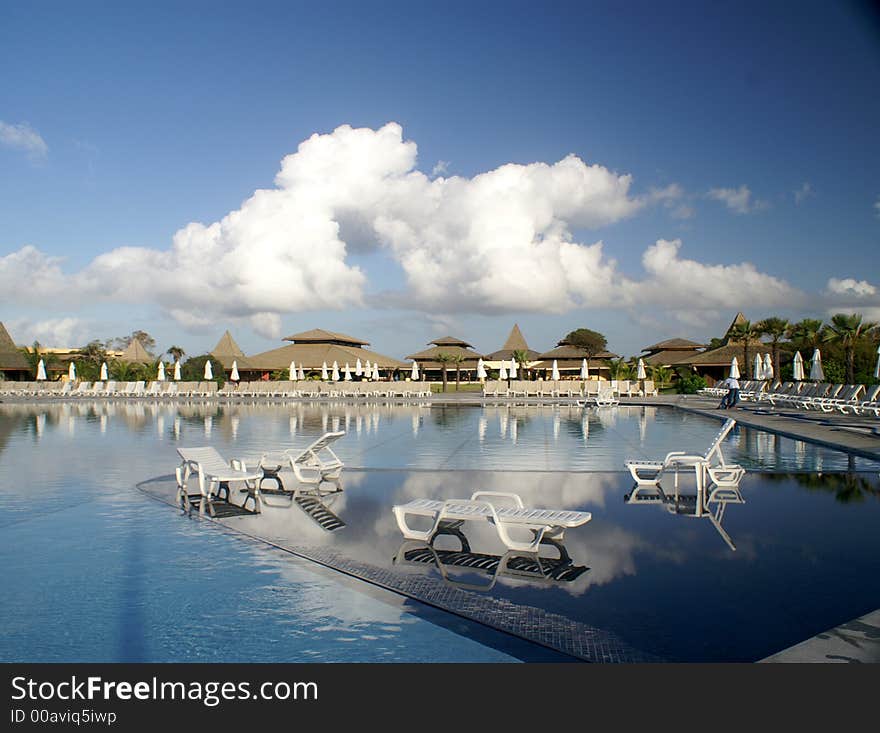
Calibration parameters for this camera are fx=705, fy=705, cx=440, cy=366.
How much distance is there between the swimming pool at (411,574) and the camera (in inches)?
131

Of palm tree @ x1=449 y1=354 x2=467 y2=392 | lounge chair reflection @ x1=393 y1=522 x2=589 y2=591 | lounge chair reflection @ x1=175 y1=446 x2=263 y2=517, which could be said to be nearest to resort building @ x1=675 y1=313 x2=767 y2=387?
palm tree @ x1=449 y1=354 x2=467 y2=392

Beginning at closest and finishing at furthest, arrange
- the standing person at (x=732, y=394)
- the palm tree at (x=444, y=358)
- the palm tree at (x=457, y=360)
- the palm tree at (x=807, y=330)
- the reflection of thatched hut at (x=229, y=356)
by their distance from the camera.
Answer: the standing person at (x=732, y=394) < the palm tree at (x=807, y=330) < the palm tree at (x=457, y=360) < the palm tree at (x=444, y=358) < the reflection of thatched hut at (x=229, y=356)

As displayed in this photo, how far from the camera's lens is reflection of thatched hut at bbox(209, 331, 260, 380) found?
49.1 metres

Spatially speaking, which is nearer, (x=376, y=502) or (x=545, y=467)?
(x=376, y=502)

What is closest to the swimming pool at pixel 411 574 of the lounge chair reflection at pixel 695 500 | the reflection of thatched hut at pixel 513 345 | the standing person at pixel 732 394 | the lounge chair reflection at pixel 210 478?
the lounge chair reflection at pixel 695 500

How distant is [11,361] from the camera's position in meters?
45.2

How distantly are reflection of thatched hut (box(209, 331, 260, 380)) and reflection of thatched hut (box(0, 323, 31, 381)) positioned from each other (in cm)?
1167

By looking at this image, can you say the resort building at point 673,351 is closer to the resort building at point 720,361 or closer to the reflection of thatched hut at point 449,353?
the resort building at point 720,361

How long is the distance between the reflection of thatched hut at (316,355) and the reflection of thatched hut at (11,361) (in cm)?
1416

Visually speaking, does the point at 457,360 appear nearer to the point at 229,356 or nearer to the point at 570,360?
the point at 570,360

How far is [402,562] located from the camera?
4.67 metres
